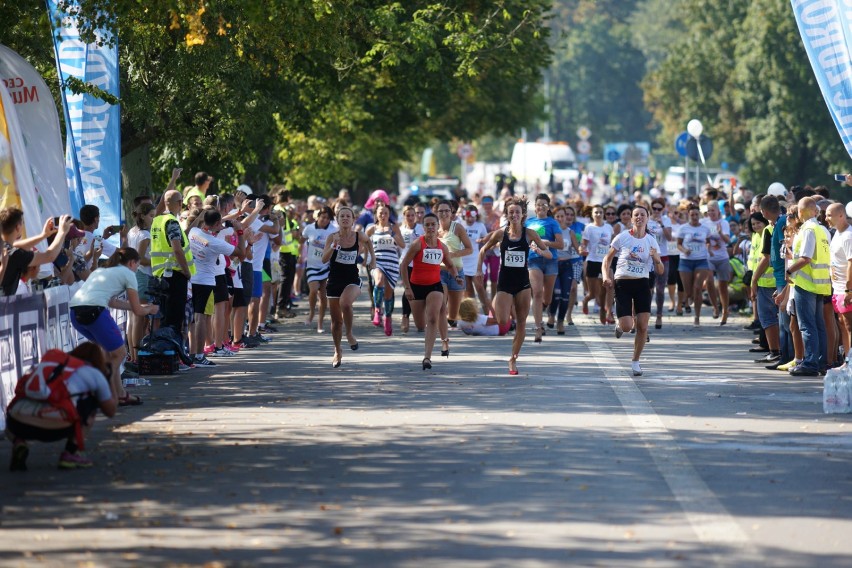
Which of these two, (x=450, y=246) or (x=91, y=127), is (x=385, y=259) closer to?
(x=450, y=246)

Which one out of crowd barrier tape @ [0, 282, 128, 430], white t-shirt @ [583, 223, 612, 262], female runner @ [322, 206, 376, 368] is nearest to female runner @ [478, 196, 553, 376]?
female runner @ [322, 206, 376, 368]

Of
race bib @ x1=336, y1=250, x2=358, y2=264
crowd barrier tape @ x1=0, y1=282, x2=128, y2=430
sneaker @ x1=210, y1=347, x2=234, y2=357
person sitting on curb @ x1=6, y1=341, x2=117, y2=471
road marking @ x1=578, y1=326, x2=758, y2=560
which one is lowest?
road marking @ x1=578, y1=326, x2=758, y2=560

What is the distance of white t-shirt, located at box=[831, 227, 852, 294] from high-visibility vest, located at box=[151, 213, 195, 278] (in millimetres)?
6356

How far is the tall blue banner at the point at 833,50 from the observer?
1588 cm

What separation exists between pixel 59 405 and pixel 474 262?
556 inches

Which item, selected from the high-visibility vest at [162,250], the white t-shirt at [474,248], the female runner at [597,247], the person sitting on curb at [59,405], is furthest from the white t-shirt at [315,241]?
the person sitting on curb at [59,405]

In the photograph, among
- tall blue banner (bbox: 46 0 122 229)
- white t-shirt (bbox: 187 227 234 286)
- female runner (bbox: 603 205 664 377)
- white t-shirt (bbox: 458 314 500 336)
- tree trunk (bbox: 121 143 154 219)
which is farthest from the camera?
tree trunk (bbox: 121 143 154 219)

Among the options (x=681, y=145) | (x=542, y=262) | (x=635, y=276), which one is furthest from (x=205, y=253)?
(x=681, y=145)

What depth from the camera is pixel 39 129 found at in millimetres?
15836

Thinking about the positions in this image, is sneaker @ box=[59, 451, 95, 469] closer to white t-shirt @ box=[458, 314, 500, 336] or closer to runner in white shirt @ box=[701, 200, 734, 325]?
white t-shirt @ box=[458, 314, 500, 336]

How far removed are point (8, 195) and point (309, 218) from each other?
13.7 meters

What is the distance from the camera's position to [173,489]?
9547 mm

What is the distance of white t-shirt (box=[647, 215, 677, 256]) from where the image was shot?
24066 millimetres

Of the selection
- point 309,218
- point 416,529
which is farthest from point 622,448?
point 309,218
